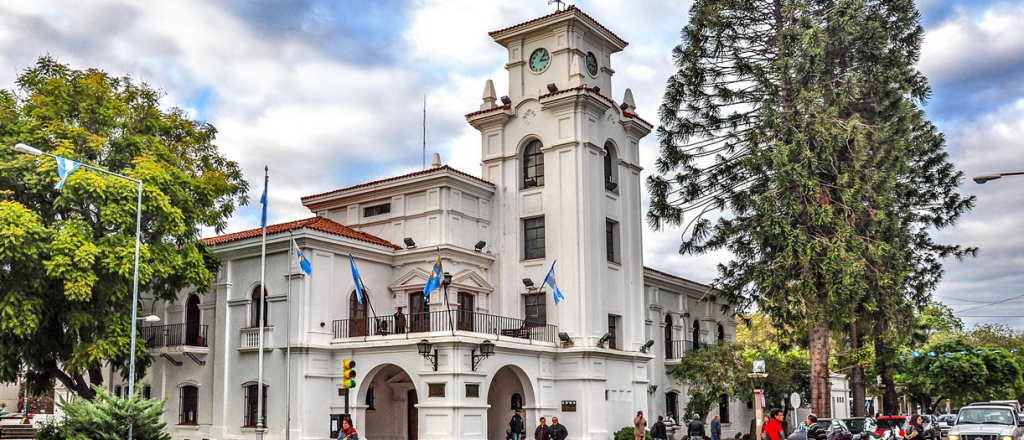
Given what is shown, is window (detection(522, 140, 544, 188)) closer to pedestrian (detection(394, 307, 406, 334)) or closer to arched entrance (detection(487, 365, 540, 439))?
arched entrance (detection(487, 365, 540, 439))

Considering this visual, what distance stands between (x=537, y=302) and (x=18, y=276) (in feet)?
53.8

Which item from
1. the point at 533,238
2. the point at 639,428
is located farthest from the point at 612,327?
the point at 639,428

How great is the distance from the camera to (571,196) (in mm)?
32469

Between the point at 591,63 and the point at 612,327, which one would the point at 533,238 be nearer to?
the point at 612,327

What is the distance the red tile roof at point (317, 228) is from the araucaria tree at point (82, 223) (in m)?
3.45

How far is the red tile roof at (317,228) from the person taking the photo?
31.6 metres

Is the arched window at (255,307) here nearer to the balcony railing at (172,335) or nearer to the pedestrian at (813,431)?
the balcony railing at (172,335)

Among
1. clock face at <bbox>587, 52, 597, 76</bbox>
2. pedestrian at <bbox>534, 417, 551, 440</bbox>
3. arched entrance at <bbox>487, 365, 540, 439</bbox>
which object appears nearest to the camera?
pedestrian at <bbox>534, 417, 551, 440</bbox>

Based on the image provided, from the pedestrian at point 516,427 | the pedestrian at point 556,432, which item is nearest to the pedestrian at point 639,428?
the pedestrian at point 556,432

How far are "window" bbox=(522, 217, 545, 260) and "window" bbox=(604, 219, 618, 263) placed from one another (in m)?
2.51

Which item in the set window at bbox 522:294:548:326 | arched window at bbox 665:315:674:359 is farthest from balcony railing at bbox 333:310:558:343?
arched window at bbox 665:315:674:359

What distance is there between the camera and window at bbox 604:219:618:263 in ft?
112

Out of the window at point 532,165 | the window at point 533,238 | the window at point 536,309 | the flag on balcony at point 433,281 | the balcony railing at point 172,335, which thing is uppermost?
the window at point 532,165

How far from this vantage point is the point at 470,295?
108 feet
